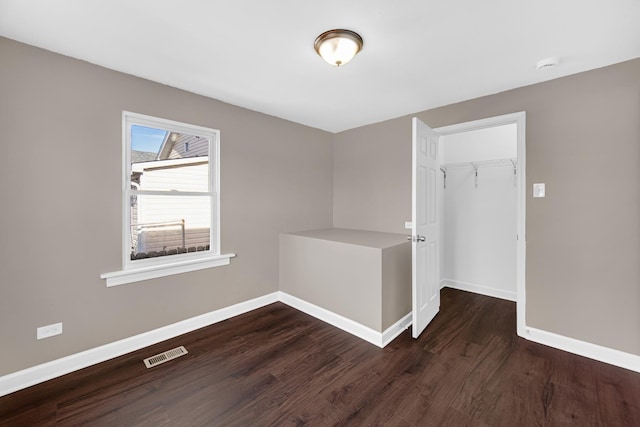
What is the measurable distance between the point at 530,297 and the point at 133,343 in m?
3.74

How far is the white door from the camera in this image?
255 cm

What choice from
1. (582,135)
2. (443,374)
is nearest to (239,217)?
(443,374)

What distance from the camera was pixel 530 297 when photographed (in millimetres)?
2572

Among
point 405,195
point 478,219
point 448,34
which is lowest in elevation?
point 478,219

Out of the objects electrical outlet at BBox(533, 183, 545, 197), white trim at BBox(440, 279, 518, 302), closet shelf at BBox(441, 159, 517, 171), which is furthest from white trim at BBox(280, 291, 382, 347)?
closet shelf at BBox(441, 159, 517, 171)

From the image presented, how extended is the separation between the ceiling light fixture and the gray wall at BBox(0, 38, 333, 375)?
158 cm

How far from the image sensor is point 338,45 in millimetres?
1838

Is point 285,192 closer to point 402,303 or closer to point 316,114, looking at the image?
point 316,114

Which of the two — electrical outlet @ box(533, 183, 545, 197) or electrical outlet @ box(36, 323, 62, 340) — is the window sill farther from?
electrical outlet @ box(533, 183, 545, 197)

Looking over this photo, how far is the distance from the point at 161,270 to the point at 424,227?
264cm

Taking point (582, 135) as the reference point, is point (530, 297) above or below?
below

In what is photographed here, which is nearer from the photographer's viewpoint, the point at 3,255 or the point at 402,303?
the point at 3,255

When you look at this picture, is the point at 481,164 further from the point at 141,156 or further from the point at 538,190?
the point at 141,156

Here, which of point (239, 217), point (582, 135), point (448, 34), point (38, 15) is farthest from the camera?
point (239, 217)
